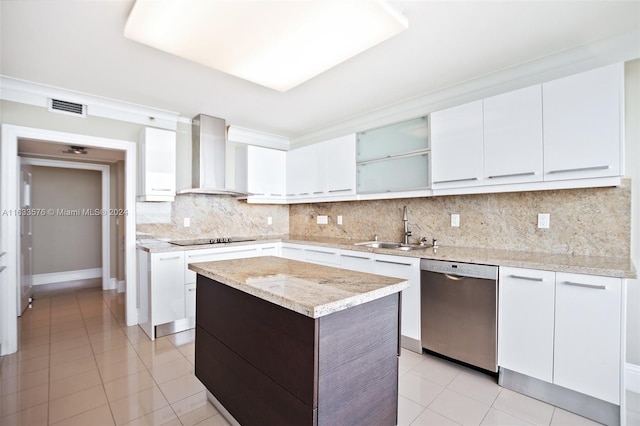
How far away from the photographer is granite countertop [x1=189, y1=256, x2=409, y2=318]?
1148 mm

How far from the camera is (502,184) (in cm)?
239

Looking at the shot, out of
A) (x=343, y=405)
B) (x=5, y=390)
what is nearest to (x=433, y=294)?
(x=343, y=405)

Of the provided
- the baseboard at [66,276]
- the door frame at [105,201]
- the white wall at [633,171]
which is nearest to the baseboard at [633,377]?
the white wall at [633,171]

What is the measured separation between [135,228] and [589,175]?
13.9 ft

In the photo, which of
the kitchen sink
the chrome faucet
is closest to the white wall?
the kitchen sink

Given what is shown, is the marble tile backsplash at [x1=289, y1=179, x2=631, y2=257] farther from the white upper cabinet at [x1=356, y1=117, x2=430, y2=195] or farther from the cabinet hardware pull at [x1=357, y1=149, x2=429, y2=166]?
the cabinet hardware pull at [x1=357, y1=149, x2=429, y2=166]

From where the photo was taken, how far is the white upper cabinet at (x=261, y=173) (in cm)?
415

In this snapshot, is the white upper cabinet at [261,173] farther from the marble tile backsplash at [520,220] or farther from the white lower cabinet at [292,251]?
the marble tile backsplash at [520,220]

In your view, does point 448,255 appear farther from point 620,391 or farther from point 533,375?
point 620,391

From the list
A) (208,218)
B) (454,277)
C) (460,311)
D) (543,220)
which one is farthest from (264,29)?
(208,218)

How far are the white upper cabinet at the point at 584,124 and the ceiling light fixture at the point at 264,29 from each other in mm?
1285

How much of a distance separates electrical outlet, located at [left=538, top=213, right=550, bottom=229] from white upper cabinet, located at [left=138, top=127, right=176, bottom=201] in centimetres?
366

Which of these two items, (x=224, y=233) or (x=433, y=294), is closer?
(x=433, y=294)

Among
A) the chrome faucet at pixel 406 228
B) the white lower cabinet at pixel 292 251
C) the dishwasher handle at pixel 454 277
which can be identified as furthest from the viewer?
the white lower cabinet at pixel 292 251
